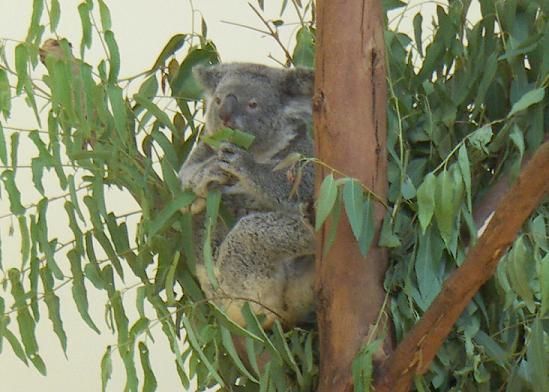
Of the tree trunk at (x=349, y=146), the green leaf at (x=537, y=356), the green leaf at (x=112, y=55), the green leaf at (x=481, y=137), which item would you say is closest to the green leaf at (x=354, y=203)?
the tree trunk at (x=349, y=146)

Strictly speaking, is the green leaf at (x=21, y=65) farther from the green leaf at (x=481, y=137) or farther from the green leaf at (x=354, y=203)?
the green leaf at (x=481, y=137)

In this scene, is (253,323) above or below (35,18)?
below

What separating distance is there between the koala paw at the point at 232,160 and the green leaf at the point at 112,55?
0.86 ft

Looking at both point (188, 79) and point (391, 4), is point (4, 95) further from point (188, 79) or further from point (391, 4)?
point (391, 4)

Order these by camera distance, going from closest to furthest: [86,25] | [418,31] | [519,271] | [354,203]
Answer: [519,271] → [354,203] → [86,25] → [418,31]

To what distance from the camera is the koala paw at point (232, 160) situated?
1988 millimetres

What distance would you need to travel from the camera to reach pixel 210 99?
223 cm

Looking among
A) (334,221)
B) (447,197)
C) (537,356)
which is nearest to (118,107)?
(334,221)

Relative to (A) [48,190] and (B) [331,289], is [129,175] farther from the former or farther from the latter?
(A) [48,190]

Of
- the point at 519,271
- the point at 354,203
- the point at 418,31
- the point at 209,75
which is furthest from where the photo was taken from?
the point at 209,75

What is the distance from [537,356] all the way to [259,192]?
24.1 inches

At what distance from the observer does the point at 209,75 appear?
87.3 inches

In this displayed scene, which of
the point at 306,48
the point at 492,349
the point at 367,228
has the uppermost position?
the point at 306,48

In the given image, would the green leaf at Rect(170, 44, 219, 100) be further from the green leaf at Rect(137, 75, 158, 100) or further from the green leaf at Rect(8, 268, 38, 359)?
the green leaf at Rect(8, 268, 38, 359)
